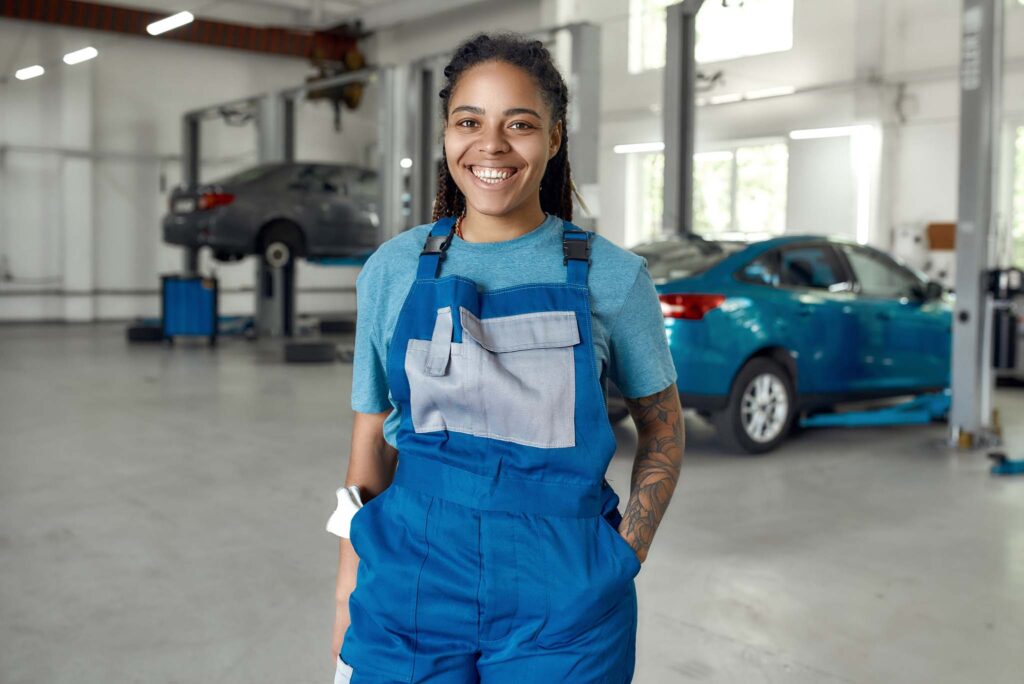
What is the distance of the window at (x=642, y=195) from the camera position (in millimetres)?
16953

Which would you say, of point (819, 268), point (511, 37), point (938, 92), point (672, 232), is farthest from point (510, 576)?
point (938, 92)

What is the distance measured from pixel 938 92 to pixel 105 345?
37.0ft

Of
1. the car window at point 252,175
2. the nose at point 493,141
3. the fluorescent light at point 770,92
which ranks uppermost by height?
the fluorescent light at point 770,92

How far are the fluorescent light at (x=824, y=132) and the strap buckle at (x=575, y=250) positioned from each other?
44.3ft

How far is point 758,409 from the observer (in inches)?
238

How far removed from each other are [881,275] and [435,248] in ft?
20.7

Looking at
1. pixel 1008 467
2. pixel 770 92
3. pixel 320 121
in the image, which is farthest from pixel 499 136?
pixel 320 121

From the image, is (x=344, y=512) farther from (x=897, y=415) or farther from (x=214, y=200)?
(x=214, y=200)

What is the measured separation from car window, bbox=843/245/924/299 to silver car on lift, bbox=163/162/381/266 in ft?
21.3

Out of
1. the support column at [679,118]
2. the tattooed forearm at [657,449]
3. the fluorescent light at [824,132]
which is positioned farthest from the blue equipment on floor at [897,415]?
the fluorescent light at [824,132]

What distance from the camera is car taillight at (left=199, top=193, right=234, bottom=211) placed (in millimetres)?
12062

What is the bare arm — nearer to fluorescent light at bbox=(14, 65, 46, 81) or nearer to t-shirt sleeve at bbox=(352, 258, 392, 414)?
t-shirt sleeve at bbox=(352, 258, 392, 414)

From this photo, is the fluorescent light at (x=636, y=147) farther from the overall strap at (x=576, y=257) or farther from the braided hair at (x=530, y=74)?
the overall strap at (x=576, y=257)

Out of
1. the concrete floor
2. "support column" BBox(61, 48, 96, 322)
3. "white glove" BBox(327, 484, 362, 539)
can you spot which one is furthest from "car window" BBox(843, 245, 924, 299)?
"support column" BBox(61, 48, 96, 322)
